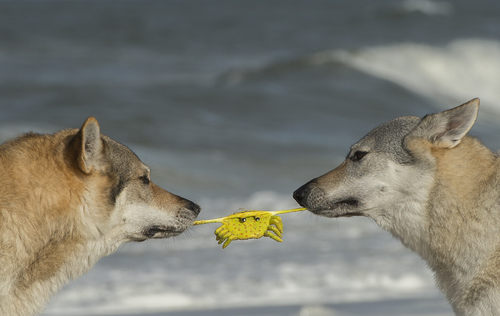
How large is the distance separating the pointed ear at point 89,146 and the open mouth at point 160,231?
0.70 meters

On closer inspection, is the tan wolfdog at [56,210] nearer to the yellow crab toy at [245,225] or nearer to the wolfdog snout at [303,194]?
the yellow crab toy at [245,225]

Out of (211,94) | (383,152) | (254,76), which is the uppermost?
(254,76)

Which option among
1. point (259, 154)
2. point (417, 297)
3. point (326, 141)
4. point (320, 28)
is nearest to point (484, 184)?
point (417, 297)

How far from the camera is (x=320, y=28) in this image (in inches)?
1286

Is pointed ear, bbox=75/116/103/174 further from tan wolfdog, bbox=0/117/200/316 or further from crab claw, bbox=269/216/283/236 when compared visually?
crab claw, bbox=269/216/283/236

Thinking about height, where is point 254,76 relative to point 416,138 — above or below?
above

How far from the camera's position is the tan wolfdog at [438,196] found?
4488 mm

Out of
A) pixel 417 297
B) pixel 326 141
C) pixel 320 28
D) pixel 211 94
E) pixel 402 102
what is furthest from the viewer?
pixel 320 28

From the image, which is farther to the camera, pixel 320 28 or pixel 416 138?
pixel 320 28

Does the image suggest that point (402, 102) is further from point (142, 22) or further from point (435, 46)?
point (142, 22)

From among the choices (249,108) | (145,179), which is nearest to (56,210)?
(145,179)

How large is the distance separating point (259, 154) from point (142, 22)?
21504 mm

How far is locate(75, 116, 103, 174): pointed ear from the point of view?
168 inches

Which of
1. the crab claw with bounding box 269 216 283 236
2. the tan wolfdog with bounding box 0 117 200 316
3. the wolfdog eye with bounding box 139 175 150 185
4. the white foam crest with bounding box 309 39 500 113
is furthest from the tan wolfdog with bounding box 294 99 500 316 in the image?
the white foam crest with bounding box 309 39 500 113
